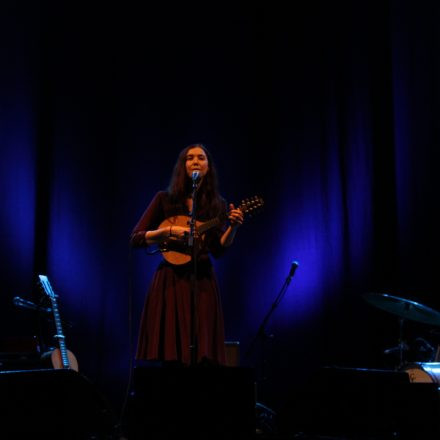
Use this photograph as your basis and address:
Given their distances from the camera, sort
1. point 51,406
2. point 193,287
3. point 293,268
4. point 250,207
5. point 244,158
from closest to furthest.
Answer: point 51,406, point 193,287, point 250,207, point 293,268, point 244,158

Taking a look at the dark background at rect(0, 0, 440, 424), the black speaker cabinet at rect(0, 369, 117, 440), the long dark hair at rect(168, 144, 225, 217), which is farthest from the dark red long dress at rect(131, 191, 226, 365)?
the dark background at rect(0, 0, 440, 424)

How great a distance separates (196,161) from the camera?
3.74 metres

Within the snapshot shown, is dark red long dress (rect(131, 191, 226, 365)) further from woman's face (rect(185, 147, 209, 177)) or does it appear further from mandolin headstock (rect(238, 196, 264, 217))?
woman's face (rect(185, 147, 209, 177))

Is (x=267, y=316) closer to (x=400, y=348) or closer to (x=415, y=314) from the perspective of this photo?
(x=400, y=348)

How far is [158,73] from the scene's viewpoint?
5387 mm

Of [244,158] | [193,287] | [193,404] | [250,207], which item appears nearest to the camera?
[193,404]

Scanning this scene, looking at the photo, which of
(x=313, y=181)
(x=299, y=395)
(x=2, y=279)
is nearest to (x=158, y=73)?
(x=313, y=181)

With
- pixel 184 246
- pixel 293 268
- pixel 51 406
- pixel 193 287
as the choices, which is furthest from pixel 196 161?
pixel 51 406

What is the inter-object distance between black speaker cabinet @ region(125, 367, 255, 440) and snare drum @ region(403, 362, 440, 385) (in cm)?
186

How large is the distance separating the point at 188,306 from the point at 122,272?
1820mm

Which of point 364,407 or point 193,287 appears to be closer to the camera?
point 364,407

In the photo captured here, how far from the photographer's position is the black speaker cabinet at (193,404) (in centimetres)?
246

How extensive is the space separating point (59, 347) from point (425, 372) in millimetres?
2464

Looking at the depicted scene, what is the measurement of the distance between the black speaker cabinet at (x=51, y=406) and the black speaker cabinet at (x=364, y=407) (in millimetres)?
855
